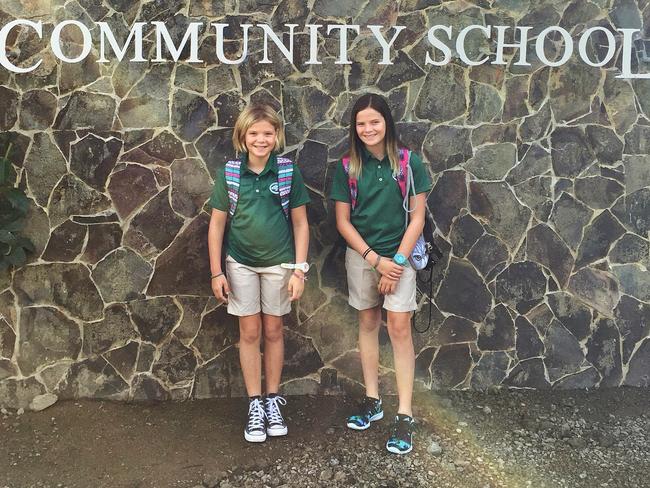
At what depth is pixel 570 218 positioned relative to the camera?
3.85 meters

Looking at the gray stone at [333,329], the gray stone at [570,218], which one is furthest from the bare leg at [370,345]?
the gray stone at [570,218]

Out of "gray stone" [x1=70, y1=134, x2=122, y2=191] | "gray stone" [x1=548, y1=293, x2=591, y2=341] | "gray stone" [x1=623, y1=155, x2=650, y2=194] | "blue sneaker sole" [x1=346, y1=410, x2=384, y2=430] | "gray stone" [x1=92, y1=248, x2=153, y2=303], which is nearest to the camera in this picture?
"blue sneaker sole" [x1=346, y1=410, x2=384, y2=430]

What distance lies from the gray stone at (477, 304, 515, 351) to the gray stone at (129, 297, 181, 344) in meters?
1.79

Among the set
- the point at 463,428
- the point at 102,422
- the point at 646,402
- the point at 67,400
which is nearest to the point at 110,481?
the point at 102,422

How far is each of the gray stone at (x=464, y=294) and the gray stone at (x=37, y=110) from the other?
238cm

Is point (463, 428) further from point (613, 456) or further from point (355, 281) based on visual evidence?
point (355, 281)

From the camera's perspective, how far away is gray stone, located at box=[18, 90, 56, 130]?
11.7ft

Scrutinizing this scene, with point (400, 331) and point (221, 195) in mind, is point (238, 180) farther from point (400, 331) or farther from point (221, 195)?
point (400, 331)

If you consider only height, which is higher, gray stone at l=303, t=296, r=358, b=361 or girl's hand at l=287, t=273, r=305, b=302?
girl's hand at l=287, t=273, r=305, b=302

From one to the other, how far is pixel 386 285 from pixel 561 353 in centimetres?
141

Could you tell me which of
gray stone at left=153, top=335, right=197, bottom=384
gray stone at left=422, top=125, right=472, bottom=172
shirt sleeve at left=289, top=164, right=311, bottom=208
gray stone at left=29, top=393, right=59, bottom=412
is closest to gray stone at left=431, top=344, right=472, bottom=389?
gray stone at left=422, top=125, right=472, bottom=172

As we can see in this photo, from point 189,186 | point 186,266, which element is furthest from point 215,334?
point 189,186

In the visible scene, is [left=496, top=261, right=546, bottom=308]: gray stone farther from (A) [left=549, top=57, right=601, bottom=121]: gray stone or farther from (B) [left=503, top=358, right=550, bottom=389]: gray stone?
(A) [left=549, top=57, right=601, bottom=121]: gray stone

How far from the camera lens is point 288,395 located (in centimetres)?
389
